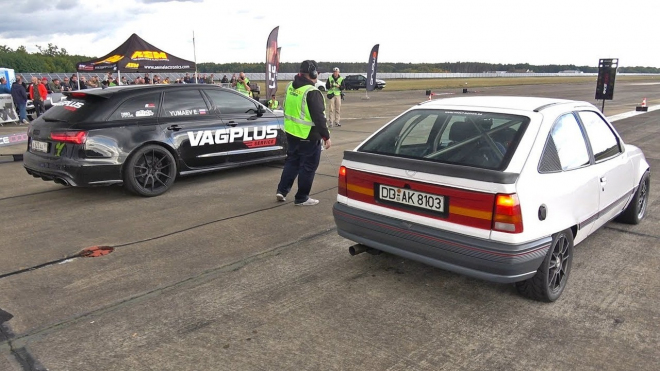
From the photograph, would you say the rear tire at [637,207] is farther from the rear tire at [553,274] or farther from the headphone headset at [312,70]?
the headphone headset at [312,70]

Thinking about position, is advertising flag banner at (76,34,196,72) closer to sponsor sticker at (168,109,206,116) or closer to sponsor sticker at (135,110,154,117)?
sponsor sticker at (168,109,206,116)

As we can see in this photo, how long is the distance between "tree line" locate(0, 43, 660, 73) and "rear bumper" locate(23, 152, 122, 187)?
43281 millimetres

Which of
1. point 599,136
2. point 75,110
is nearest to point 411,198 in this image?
point 599,136

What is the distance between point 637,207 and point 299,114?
3.84 m

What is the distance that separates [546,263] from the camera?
327 centimetres

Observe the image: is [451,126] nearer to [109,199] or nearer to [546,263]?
[546,263]

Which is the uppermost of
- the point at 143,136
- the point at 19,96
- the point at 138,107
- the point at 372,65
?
the point at 372,65

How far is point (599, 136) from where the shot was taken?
4.25 metres

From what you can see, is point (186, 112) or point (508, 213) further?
point (186, 112)

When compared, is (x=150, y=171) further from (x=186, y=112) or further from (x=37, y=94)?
(x=37, y=94)

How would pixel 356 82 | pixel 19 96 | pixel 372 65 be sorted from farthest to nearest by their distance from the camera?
pixel 356 82 → pixel 372 65 → pixel 19 96

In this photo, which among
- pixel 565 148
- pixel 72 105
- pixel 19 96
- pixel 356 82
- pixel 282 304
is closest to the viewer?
pixel 282 304

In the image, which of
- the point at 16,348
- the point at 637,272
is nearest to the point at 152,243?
the point at 16,348

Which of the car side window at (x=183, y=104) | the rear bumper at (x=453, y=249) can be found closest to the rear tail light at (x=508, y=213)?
the rear bumper at (x=453, y=249)
